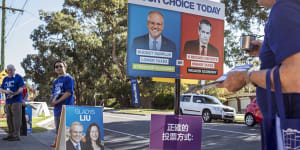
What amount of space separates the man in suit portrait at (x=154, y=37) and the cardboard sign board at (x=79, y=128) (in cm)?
148

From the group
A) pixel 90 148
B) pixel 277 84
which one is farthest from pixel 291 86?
pixel 90 148

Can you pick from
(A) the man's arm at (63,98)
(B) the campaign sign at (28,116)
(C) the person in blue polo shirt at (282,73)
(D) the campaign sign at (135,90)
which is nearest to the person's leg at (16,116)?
(B) the campaign sign at (28,116)

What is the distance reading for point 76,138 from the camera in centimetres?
476

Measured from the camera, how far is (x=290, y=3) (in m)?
1.43

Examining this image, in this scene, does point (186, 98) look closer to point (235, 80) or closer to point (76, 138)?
point (76, 138)

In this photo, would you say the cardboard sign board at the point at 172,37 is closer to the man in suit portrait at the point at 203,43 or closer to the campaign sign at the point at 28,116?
the man in suit portrait at the point at 203,43

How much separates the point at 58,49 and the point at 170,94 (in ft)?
49.8

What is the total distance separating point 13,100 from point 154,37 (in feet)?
16.4

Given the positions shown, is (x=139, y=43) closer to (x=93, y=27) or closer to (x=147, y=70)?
(x=147, y=70)

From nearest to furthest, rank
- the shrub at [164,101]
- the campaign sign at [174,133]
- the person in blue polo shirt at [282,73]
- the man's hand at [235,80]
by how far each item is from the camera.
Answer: the person in blue polo shirt at [282,73] → the man's hand at [235,80] → the campaign sign at [174,133] → the shrub at [164,101]

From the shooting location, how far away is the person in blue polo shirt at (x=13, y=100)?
303 inches

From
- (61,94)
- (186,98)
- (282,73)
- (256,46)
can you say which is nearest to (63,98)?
(61,94)

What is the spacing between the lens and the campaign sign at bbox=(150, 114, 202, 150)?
4023 mm

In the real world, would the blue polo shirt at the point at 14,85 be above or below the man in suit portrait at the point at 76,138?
above
